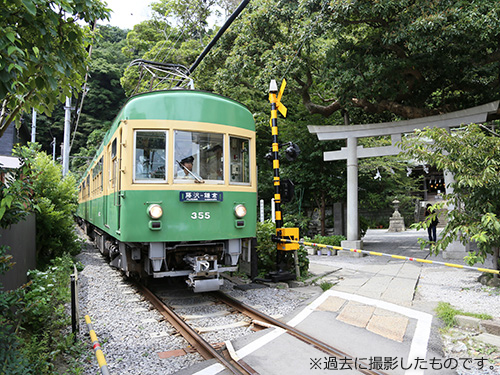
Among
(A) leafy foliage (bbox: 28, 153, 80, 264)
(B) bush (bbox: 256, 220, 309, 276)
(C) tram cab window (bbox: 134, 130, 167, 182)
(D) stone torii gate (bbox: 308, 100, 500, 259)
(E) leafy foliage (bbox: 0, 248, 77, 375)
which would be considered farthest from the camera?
(D) stone torii gate (bbox: 308, 100, 500, 259)

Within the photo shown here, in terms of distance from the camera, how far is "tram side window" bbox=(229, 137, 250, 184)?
20.0ft

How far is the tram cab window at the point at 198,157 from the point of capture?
567 centimetres

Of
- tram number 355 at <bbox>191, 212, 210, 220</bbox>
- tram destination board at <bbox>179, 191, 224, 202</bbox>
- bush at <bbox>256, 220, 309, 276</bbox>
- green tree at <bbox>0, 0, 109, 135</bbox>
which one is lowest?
bush at <bbox>256, 220, 309, 276</bbox>

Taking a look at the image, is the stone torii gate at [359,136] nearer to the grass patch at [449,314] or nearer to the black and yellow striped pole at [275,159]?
the black and yellow striped pole at [275,159]

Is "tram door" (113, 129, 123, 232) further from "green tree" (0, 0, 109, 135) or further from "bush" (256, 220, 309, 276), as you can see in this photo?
"bush" (256, 220, 309, 276)

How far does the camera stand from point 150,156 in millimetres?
5645

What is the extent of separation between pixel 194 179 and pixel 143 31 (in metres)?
21.7

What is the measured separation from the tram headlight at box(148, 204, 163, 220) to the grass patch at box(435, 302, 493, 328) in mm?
4095

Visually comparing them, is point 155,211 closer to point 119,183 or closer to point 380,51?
point 119,183

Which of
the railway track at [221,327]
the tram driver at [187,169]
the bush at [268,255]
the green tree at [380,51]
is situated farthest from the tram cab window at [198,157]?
the green tree at [380,51]

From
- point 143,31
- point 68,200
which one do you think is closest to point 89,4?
point 68,200

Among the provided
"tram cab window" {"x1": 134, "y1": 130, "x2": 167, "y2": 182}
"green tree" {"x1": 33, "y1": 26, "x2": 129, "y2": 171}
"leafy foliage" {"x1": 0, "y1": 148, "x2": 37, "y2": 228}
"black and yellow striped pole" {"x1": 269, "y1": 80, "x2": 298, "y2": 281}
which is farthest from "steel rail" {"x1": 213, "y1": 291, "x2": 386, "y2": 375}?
"green tree" {"x1": 33, "y1": 26, "x2": 129, "y2": 171}

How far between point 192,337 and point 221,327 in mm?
523

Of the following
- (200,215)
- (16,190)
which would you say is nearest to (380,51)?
(200,215)
